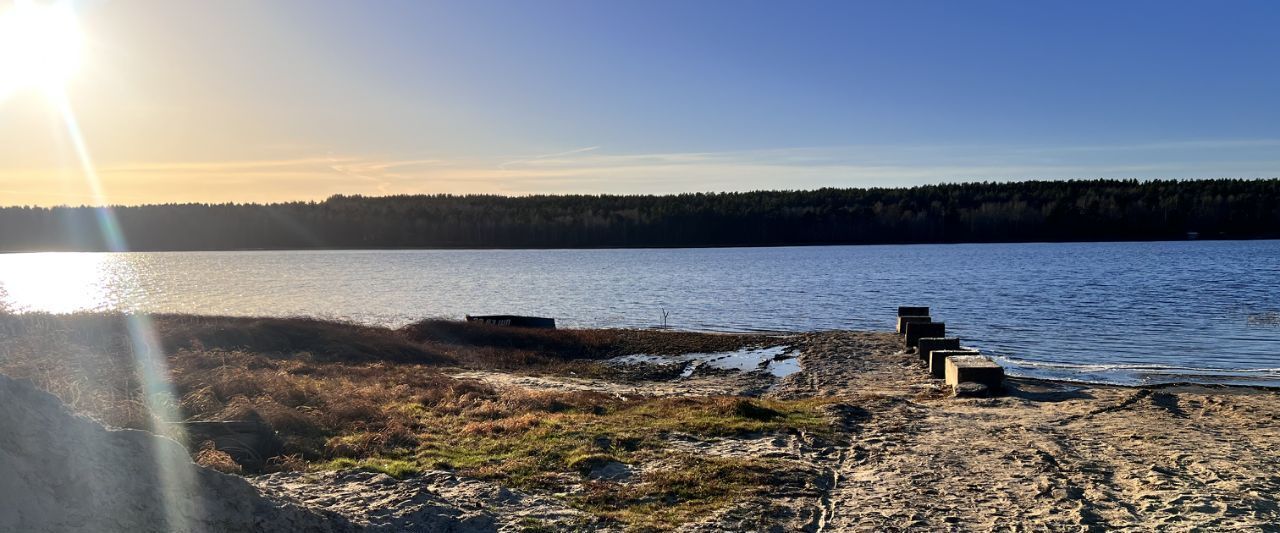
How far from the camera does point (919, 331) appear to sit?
2758 cm

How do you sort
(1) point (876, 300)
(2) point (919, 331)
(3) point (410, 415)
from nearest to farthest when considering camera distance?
(3) point (410, 415) → (2) point (919, 331) → (1) point (876, 300)

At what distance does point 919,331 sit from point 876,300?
23.9 metres

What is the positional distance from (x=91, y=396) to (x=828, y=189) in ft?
618

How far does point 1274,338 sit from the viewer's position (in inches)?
1171

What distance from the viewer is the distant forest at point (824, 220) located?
519 ft

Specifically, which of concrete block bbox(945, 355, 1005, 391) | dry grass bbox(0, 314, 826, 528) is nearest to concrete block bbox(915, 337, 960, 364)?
concrete block bbox(945, 355, 1005, 391)

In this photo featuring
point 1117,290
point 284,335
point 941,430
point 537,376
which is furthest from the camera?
point 1117,290

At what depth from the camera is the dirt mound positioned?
557cm

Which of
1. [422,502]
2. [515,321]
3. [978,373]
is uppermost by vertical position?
[422,502]

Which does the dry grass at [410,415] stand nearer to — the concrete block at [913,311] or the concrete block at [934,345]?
the concrete block at [934,345]

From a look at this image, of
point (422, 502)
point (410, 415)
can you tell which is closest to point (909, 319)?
point (410, 415)

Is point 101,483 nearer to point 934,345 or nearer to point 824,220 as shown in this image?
point 934,345

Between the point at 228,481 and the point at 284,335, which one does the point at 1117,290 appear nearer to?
the point at 284,335

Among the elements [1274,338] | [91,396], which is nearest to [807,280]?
[1274,338]
